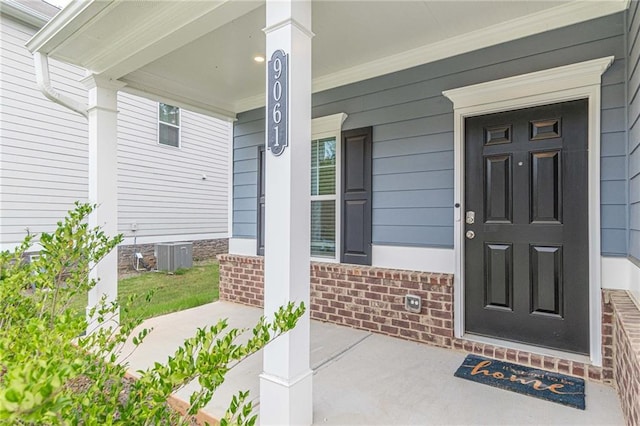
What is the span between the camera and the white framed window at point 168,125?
23.8 ft

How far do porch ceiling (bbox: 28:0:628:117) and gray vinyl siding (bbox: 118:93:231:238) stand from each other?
275cm

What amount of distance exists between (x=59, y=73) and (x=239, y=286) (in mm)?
4855

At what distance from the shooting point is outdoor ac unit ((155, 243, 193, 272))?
682cm

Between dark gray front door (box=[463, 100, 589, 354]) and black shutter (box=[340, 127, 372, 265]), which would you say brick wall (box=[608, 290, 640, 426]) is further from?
black shutter (box=[340, 127, 372, 265])

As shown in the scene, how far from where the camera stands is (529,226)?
2637mm

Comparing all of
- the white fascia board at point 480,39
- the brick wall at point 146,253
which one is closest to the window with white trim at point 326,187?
the white fascia board at point 480,39

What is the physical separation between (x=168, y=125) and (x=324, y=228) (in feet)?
17.7

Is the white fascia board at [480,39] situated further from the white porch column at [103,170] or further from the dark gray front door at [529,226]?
the white porch column at [103,170]

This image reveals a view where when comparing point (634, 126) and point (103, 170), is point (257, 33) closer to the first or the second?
point (103, 170)

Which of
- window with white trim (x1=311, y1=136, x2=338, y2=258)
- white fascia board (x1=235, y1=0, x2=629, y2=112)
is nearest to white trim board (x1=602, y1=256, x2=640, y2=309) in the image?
white fascia board (x1=235, y1=0, x2=629, y2=112)

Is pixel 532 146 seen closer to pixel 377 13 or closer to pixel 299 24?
pixel 377 13

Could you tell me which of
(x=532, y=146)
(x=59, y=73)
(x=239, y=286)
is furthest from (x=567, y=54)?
(x=59, y=73)

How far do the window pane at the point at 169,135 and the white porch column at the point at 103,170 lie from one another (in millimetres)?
4260

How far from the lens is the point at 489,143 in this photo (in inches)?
110
